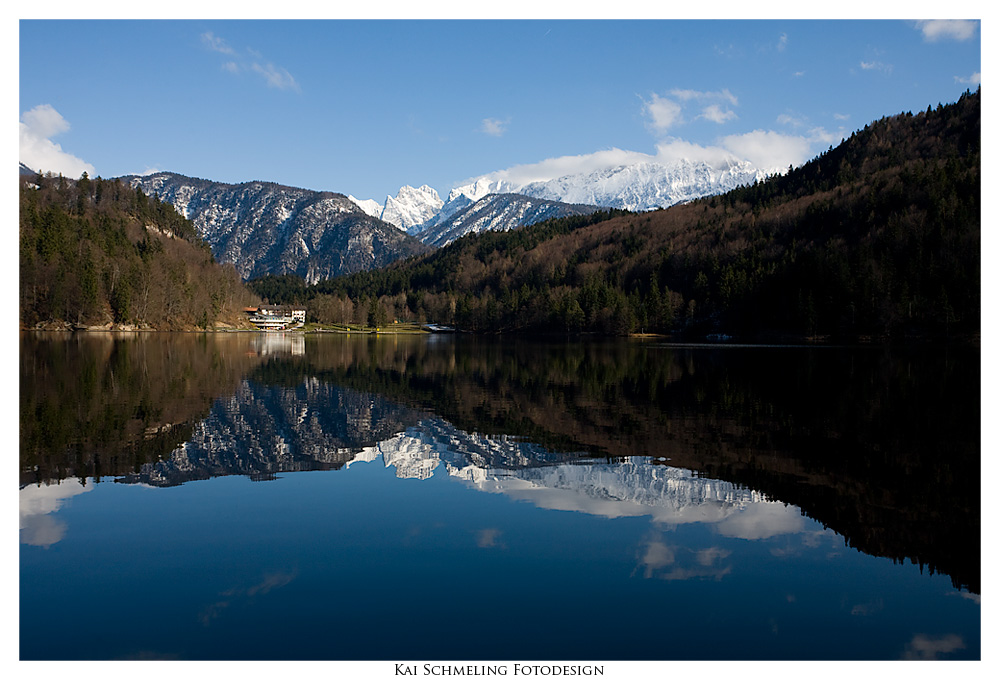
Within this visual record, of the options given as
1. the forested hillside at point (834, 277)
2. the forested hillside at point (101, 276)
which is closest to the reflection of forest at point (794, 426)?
the forested hillside at point (834, 277)

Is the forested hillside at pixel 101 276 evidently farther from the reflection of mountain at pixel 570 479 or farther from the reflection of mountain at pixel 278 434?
the reflection of mountain at pixel 570 479

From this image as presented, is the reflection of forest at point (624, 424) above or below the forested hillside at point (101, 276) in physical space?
below

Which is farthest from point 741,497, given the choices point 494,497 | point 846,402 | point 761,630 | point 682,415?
point 846,402

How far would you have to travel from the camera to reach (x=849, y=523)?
14.1m

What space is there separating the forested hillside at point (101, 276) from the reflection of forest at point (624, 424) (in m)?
84.4

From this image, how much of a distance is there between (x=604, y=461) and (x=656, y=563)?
8.01 m

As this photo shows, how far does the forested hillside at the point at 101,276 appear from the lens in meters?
120

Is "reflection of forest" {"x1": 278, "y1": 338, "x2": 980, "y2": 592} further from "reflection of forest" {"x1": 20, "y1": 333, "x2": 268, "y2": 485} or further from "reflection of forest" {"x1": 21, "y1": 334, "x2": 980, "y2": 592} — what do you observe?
"reflection of forest" {"x1": 20, "y1": 333, "x2": 268, "y2": 485}

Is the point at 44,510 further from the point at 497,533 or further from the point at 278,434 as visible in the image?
the point at 278,434

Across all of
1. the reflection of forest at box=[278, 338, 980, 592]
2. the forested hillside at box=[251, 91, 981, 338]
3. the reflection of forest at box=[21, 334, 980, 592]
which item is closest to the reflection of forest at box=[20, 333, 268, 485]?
the reflection of forest at box=[21, 334, 980, 592]

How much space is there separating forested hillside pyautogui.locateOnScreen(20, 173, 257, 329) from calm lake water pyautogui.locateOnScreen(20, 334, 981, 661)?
4334 inches

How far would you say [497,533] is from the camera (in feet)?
44.7

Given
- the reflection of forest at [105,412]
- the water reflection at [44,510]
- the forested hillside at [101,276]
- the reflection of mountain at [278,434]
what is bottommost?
the reflection of mountain at [278,434]
